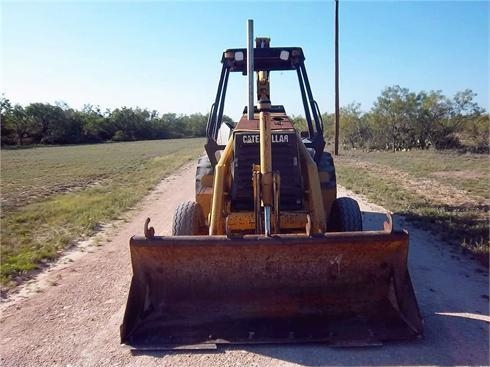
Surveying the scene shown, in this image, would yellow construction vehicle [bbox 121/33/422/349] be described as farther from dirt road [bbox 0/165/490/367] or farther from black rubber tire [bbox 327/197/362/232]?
black rubber tire [bbox 327/197/362/232]

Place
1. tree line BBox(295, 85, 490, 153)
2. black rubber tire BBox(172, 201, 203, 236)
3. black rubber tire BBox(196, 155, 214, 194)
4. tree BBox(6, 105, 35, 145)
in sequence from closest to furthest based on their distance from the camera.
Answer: black rubber tire BBox(172, 201, 203, 236) → black rubber tire BBox(196, 155, 214, 194) → tree line BBox(295, 85, 490, 153) → tree BBox(6, 105, 35, 145)

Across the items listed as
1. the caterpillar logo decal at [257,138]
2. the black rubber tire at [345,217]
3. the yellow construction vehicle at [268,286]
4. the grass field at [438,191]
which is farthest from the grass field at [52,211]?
the grass field at [438,191]

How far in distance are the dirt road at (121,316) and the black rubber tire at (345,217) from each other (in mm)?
948

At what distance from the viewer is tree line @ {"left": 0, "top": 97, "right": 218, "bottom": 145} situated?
63875mm

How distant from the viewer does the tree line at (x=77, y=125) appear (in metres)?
63.9

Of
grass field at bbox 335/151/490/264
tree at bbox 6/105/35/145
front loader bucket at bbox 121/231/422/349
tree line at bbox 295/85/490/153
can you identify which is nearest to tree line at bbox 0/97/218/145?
tree at bbox 6/105/35/145

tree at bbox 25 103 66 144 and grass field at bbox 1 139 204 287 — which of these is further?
tree at bbox 25 103 66 144

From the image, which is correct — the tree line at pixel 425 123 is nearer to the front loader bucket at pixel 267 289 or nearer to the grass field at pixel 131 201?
the grass field at pixel 131 201

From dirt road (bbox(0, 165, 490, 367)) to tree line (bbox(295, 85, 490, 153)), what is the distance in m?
20.2

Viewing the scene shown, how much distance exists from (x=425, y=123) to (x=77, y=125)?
58.6 m

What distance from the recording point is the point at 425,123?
26422mm

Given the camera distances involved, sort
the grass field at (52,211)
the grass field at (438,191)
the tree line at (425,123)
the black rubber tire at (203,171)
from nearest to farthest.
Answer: the black rubber tire at (203,171), the grass field at (52,211), the grass field at (438,191), the tree line at (425,123)

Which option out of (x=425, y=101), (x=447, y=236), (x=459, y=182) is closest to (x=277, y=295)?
(x=447, y=236)


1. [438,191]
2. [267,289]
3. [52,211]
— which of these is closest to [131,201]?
[52,211]
